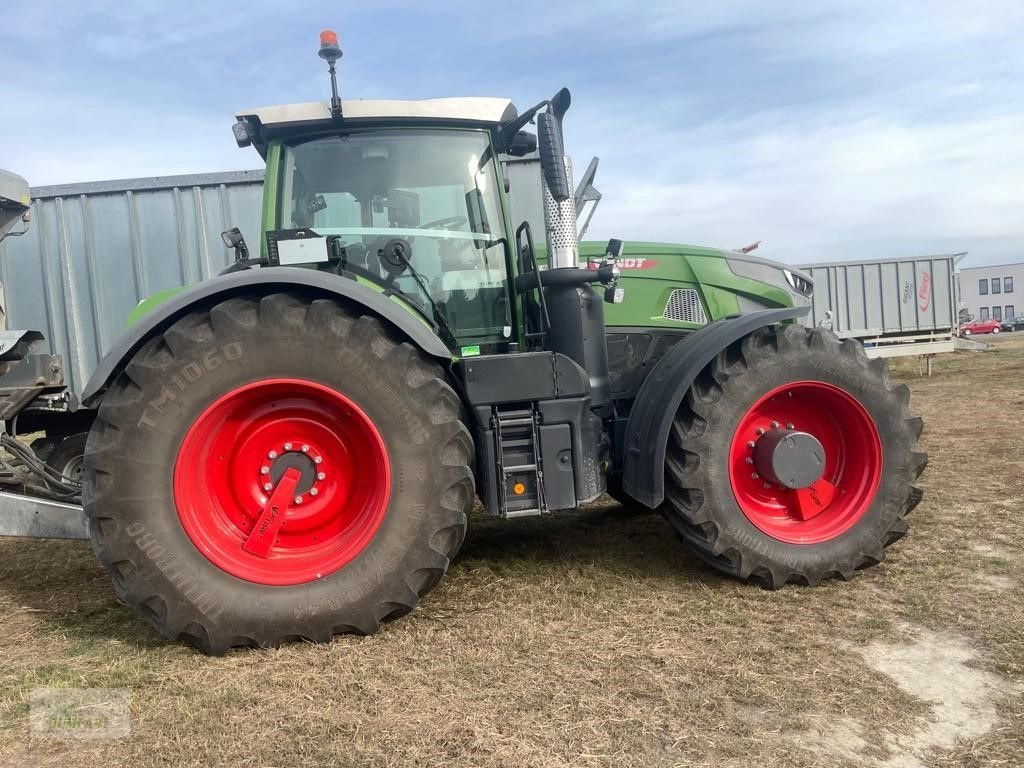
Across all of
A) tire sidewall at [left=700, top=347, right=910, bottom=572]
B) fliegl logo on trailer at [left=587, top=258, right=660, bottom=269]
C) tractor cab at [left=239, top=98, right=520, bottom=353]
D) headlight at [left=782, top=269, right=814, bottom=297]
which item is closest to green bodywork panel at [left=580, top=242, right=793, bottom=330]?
fliegl logo on trailer at [left=587, top=258, right=660, bottom=269]

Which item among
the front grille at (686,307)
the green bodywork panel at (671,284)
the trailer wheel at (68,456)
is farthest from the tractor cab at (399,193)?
the trailer wheel at (68,456)

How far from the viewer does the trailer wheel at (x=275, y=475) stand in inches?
106

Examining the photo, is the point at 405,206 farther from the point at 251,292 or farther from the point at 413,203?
the point at 251,292

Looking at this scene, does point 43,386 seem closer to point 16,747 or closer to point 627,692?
point 16,747

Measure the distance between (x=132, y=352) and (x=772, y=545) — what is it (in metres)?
2.79

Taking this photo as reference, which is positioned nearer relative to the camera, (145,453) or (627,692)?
(627,692)

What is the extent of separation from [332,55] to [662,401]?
6.81ft

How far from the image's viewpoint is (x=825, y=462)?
3.45m

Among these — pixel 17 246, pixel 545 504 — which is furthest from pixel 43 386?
pixel 17 246

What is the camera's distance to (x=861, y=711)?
7.38ft

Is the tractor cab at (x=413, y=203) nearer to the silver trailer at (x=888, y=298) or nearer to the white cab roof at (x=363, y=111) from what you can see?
the white cab roof at (x=363, y=111)

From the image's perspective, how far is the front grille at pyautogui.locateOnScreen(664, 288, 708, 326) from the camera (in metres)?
4.16

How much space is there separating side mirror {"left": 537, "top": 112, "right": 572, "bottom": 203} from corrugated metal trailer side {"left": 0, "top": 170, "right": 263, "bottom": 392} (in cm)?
556
